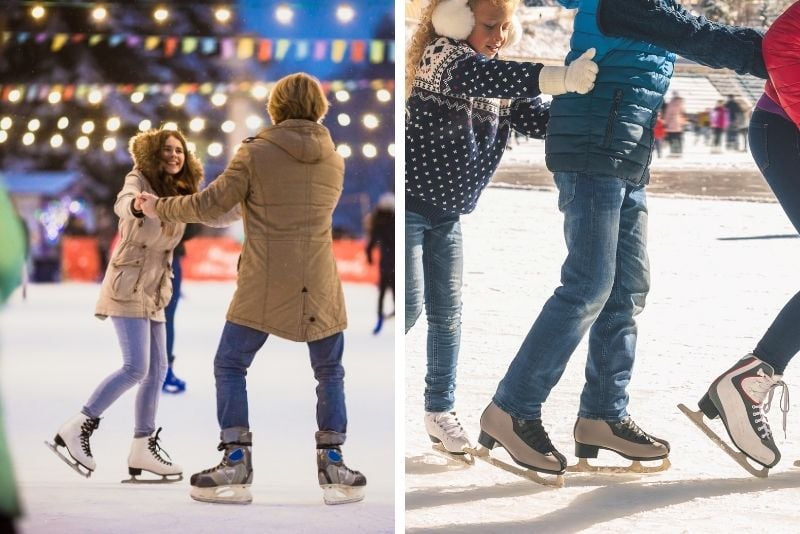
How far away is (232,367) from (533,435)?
0.94m

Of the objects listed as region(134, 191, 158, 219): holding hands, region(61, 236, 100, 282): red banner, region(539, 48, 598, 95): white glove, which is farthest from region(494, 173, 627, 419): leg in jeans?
region(61, 236, 100, 282): red banner

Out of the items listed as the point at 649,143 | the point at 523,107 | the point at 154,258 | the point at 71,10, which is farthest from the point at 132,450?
the point at 649,143

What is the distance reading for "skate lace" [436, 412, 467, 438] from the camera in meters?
3.23

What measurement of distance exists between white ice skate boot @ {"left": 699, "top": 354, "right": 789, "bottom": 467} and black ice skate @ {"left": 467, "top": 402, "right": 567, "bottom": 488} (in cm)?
49

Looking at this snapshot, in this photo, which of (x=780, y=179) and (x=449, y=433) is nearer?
(x=780, y=179)

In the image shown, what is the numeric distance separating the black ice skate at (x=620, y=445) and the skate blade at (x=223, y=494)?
3.28 feet

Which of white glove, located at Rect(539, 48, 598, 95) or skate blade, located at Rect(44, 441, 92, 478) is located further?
skate blade, located at Rect(44, 441, 92, 478)

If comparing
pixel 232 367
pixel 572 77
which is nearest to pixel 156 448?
pixel 232 367

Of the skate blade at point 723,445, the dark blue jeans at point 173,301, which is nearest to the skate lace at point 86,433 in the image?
the dark blue jeans at point 173,301

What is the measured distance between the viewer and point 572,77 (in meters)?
3.01

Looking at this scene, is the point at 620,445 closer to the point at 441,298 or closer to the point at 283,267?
the point at 441,298

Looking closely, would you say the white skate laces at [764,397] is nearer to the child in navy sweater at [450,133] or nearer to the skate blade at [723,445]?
the skate blade at [723,445]

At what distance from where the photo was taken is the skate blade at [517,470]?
3162mm

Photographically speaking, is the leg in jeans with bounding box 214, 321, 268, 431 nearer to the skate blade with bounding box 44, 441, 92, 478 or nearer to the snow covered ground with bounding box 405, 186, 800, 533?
the skate blade with bounding box 44, 441, 92, 478
